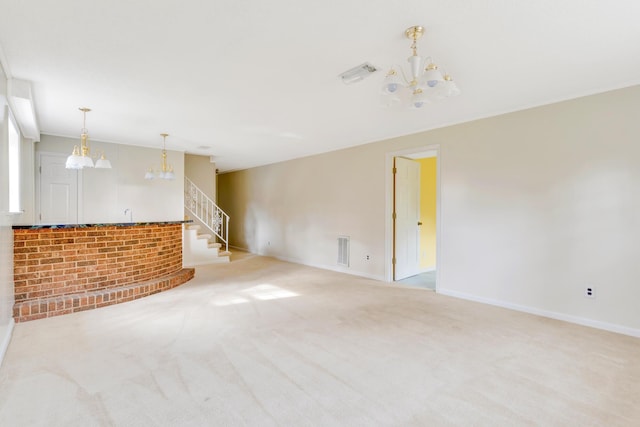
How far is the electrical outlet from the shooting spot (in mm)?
3319

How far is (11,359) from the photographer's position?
99.0 inches

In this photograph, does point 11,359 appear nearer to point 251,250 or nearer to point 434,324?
point 434,324

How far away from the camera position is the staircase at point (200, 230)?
6691 mm

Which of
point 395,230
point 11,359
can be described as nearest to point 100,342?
point 11,359

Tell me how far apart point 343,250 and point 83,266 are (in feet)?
13.4

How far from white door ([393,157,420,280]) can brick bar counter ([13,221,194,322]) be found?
3.72m

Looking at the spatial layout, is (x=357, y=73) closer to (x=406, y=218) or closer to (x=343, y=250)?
(x=406, y=218)

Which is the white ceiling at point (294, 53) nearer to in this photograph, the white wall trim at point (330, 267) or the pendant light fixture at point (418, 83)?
the pendant light fixture at point (418, 83)

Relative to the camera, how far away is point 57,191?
539 cm

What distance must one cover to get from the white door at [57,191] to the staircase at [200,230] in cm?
198

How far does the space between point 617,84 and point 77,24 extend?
470 centimetres

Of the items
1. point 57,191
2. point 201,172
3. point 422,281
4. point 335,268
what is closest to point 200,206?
point 201,172

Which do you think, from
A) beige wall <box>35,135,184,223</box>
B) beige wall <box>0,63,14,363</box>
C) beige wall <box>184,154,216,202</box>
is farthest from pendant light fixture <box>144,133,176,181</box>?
beige wall <box>0,63,14,363</box>

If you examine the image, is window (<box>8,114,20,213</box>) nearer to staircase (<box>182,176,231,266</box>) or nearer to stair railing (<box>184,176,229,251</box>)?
staircase (<box>182,176,231,266</box>)
